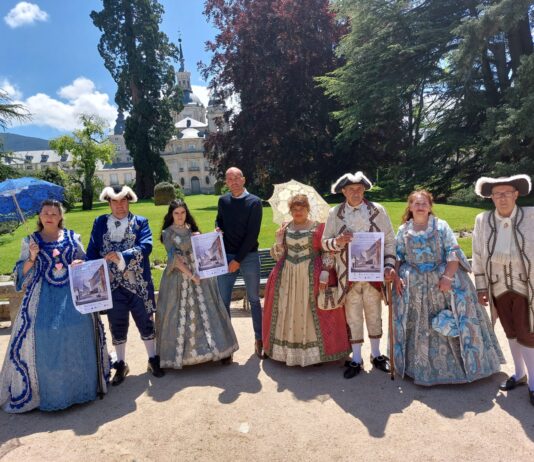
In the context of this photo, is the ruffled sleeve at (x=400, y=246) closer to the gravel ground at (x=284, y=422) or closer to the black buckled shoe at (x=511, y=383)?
the gravel ground at (x=284, y=422)

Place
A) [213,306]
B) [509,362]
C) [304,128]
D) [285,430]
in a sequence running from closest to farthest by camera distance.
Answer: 1. [285,430]
2. [509,362]
3. [213,306]
4. [304,128]

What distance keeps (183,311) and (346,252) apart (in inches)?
69.0

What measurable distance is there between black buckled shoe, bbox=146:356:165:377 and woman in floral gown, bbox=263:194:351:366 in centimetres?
122

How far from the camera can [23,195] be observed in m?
4.05

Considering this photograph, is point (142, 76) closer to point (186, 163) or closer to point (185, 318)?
point (185, 318)

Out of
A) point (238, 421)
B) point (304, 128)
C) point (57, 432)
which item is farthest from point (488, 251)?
point (304, 128)

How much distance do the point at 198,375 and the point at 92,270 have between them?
4.89ft

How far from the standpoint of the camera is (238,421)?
3.18m

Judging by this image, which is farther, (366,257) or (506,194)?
(366,257)

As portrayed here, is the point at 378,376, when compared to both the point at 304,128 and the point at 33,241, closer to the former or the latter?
the point at 33,241

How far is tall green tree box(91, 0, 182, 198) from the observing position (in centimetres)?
3234

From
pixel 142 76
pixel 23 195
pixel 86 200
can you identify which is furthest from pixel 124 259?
pixel 142 76

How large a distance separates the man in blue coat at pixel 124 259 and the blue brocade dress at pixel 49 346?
1.06 ft

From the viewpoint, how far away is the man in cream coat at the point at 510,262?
125 inches
